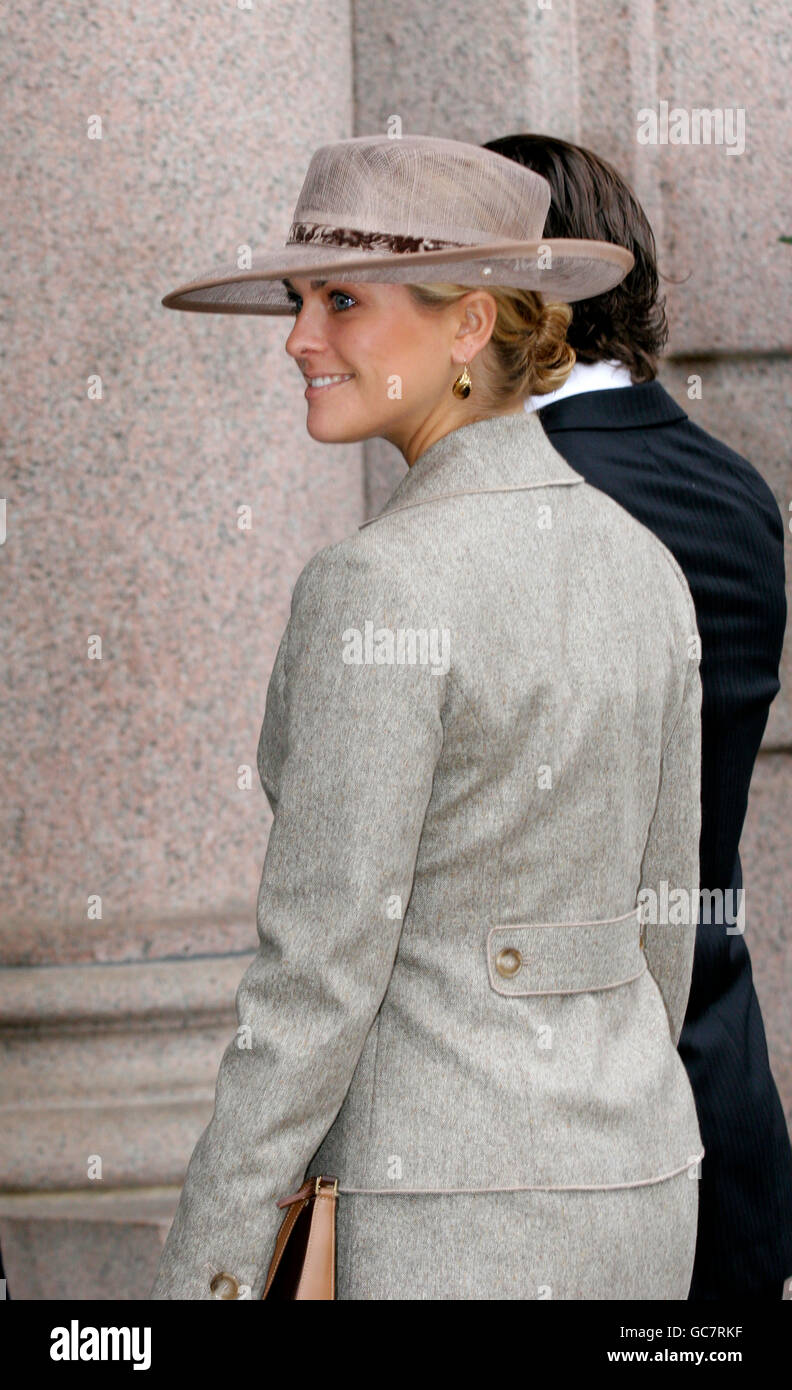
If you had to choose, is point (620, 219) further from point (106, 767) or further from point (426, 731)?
point (106, 767)

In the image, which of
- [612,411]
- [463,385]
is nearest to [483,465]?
[463,385]

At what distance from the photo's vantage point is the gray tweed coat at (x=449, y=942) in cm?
161

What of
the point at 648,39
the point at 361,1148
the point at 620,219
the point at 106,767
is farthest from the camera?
the point at 648,39

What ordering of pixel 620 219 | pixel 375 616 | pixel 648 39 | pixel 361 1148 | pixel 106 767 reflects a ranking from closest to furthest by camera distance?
pixel 375 616, pixel 361 1148, pixel 620 219, pixel 106 767, pixel 648 39

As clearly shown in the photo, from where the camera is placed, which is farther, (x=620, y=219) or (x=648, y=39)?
(x=648, y=39)

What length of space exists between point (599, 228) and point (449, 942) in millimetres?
1446

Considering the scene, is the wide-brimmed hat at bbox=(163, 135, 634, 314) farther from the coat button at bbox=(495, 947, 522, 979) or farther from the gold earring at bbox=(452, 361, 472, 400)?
the coat button at bbox=(495, 947, 522, 979)

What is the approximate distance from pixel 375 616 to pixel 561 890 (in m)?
0.39

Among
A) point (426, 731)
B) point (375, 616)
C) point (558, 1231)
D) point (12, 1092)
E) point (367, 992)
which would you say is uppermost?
point (375, 616)

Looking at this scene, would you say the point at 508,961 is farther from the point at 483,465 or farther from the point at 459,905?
the point at 483,465

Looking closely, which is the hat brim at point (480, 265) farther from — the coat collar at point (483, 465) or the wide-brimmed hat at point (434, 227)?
the coat collar at point (483, 465)

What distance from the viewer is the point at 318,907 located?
5.28 ft

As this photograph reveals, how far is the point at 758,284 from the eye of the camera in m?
4.34

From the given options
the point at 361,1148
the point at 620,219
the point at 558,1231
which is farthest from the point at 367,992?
the point at 620,219
